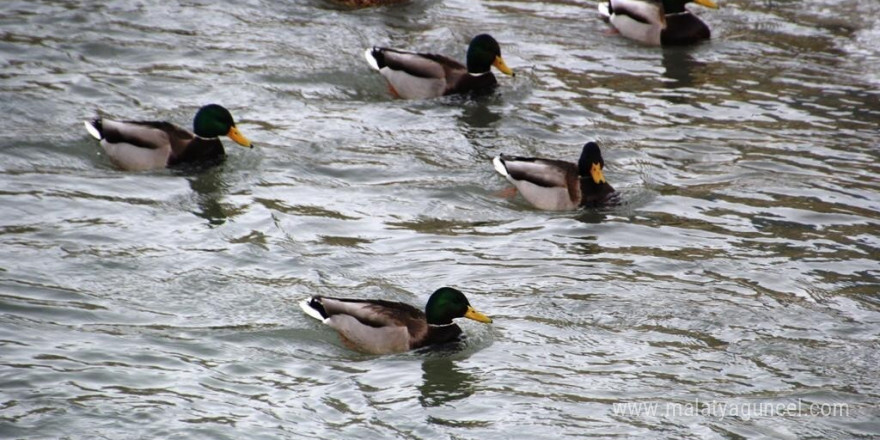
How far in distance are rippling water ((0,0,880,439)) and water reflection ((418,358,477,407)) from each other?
0.03 m

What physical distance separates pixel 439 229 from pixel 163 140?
10.6 feet

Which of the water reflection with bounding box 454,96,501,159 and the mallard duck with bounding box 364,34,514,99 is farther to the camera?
the mallard duck with bounding box 364,34,514,99

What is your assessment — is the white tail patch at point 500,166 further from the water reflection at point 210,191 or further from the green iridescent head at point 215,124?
the water reflection at point 210,191

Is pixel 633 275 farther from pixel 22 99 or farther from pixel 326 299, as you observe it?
pixel 22 99

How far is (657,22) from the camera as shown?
17.5m

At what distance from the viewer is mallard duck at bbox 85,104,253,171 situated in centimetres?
1301

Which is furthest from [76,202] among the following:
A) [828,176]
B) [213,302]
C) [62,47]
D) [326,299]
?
[828,176]

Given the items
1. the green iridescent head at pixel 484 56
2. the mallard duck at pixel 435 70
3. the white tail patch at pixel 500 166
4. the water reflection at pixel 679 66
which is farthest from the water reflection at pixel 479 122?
the water reflection at pixel 679 66

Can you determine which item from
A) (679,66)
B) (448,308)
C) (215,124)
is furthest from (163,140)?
(679,66)

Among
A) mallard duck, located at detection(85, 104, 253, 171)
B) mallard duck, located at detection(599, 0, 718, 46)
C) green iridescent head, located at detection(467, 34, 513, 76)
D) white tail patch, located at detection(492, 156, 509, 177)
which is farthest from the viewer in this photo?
mallard duck, located at detection(599, 0, 718, 46)

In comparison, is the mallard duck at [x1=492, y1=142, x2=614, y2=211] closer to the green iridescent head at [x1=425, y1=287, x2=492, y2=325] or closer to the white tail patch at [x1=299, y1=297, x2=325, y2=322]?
the green iridescent head at [x1=425, y1=287, x2=492, y2=325]

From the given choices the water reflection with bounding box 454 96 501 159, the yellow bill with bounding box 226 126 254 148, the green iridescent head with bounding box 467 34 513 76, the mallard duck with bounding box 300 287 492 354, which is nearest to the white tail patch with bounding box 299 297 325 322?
the mallard duck with bounding box 300 287 492 354

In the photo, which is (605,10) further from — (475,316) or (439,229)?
(475,316)

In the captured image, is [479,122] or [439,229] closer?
[439,229]
